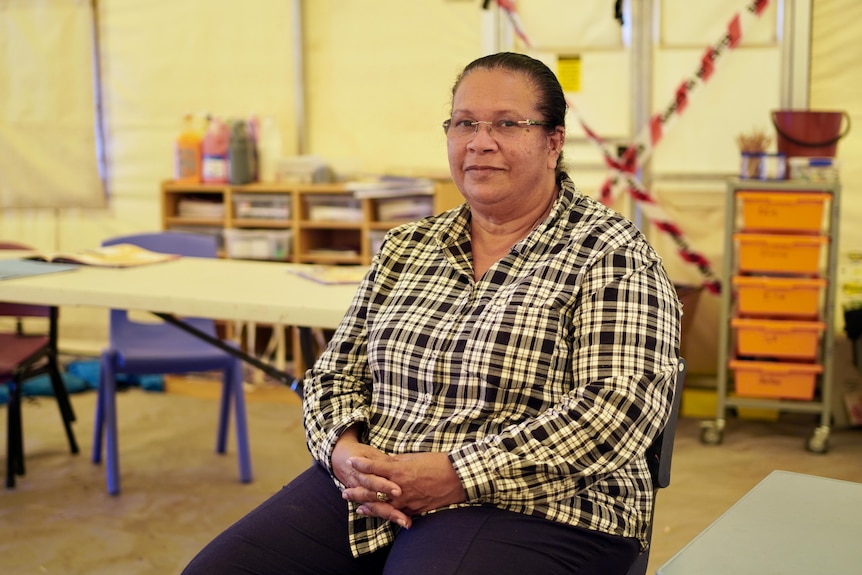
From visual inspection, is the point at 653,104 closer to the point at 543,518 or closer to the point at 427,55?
the point at 427,55

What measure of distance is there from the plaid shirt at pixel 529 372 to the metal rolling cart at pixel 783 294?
83.3 inches

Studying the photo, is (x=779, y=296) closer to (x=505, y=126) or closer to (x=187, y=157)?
(x=505, y=126)

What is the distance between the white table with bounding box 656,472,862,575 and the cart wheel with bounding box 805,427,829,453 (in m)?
2.50

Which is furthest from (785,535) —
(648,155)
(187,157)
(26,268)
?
(187,157)

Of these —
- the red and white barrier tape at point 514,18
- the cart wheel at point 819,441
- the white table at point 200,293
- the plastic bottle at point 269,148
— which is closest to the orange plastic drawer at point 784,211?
the cart wheel at point 819,441

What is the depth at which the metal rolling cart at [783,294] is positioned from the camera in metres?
3.70

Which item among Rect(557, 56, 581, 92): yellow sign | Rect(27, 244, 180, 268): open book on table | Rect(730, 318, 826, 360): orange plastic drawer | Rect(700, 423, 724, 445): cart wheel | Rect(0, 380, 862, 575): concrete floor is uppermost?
Rect(557, 56, 581, 92): yellow sign

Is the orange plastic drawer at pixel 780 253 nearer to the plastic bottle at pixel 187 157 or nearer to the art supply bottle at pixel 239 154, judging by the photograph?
the art supply bottle at pixel 239 154

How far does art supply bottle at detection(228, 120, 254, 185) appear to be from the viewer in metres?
4.50

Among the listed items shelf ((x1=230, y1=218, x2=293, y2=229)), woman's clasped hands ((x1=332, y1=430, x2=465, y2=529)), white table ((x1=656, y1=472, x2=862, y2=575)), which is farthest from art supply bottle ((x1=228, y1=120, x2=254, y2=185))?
white table ((x1=656, y1=472, x2=862, y2=575))

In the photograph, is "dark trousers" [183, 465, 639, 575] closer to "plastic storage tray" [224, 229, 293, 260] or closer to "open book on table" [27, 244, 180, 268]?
"open book on table" [27, 244, 180, 268]

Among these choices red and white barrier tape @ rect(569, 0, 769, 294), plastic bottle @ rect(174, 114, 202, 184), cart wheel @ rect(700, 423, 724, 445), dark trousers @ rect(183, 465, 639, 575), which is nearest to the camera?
dark trousers @ rect(183, 465, 639, 575)

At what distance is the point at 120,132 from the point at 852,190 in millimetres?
3482

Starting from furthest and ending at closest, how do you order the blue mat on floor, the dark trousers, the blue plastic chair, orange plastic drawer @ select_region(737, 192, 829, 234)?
the blue mat on floor
orange plastic drawer @ select_region(737, 192, 829, 234)
the blue plastic chair
the dark trousers
